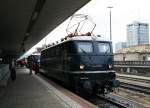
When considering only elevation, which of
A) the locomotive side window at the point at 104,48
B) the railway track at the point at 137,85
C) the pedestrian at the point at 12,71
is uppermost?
the locomotive side window at the point at 104,48

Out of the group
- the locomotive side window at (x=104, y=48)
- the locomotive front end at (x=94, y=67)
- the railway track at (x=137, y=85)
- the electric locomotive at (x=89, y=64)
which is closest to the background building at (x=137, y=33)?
the railway track at (x=137, y=85)

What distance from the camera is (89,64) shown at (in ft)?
58.9

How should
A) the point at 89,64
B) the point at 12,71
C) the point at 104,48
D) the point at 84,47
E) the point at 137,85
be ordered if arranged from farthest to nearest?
the point at 12,71
the point at 137,85
the point at 104,48
the point at 84,47
the point at 89,64

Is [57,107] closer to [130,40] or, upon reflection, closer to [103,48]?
[103,48]

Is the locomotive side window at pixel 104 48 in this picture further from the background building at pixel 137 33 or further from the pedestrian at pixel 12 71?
the background building at pixel 137 33

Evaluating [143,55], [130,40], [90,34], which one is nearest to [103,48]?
[90,34]

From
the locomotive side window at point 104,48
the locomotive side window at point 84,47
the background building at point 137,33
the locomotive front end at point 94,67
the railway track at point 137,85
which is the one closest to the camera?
the locomotive front end at point 94,67

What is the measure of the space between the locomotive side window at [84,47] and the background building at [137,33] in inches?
3028

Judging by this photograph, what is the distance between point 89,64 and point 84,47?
102cm

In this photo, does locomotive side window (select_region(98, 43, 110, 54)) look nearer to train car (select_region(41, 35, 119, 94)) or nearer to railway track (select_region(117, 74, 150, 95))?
train car (select_region(41, 35, 119, 94))

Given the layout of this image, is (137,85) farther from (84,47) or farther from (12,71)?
(12,71)

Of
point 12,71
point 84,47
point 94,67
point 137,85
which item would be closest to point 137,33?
point 12,71

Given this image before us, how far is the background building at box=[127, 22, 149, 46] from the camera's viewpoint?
95.3m

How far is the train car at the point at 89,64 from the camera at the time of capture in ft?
58.0
